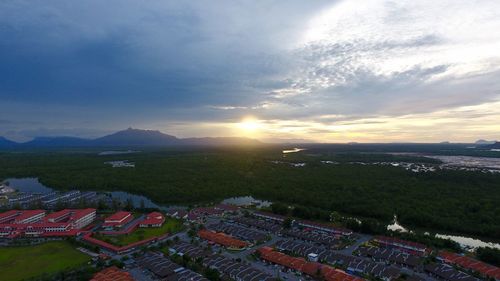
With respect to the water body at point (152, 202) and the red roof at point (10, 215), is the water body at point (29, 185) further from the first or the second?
the red roof at point (10, 215)

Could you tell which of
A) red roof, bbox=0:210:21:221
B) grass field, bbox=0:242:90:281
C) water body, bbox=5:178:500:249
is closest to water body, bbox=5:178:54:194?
water body, bbox=5:178:500:249

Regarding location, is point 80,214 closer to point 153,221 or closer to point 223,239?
point 153,221

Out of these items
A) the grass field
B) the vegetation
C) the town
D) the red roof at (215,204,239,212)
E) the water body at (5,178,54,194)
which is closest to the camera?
the town

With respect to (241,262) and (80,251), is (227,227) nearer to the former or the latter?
(241,262)

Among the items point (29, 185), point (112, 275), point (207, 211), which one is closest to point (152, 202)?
point (207, 211)

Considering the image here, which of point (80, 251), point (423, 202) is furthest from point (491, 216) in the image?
point (80, 251)

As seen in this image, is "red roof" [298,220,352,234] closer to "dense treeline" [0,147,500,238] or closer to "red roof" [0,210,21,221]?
"dense treeline" [0,147,500,238]
